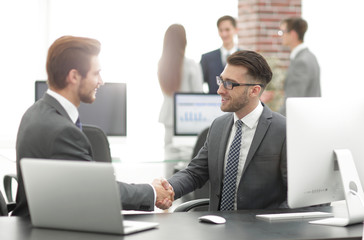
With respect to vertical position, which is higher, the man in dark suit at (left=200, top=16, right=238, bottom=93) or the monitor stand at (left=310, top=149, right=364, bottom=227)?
the man in dark suit at (left=200, top=16, right=238, bottom=93)

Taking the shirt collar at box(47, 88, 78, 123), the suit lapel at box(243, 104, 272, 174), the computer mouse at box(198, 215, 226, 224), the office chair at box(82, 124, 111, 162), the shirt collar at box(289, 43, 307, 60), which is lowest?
the computer mouse at box(198, 215, 226, 224)

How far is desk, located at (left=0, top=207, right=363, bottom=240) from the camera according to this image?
6.77 feet

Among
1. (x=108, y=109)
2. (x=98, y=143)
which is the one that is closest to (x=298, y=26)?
(x=108, y=109)

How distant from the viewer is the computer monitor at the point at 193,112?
543cm

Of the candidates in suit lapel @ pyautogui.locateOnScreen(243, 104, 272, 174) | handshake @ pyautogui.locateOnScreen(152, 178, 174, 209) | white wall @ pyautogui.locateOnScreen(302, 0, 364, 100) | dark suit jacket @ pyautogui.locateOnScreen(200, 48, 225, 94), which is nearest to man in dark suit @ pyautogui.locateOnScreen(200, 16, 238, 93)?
dark suit jacket @ pyautogui.locateOnScreen(200, 48, 225, 94)

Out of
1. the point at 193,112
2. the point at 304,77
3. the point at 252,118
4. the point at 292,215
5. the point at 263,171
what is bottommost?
the point at 292,215

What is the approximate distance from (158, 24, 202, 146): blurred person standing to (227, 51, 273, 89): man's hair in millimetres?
2738

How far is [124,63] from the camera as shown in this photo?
749 centimetres

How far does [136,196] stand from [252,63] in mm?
912

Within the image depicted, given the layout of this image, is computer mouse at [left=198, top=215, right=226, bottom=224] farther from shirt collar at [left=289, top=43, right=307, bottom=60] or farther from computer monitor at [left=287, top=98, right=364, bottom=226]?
shirt collar at [left=289, top=43, right=307, bottom=60]

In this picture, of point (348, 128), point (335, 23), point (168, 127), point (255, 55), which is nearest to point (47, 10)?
point (168, 127)

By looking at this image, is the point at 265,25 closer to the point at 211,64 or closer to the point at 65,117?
the point at 211,64

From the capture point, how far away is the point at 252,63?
3.02 m

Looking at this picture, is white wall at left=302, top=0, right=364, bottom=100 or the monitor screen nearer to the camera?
the monitor screen
